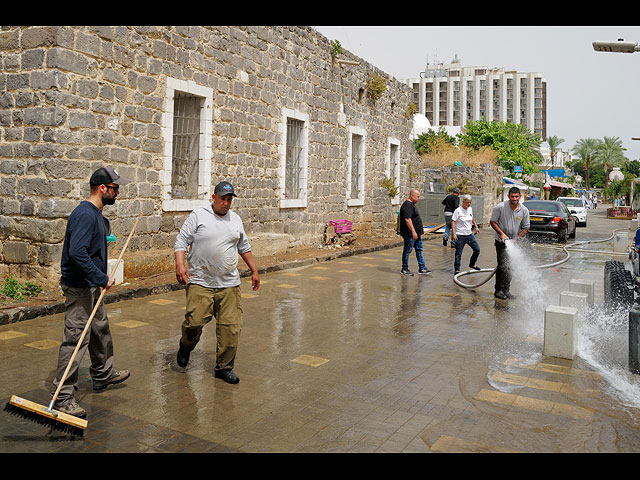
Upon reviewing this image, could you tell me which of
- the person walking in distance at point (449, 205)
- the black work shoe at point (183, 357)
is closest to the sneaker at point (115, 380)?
the black work shoe at point (183, 357)

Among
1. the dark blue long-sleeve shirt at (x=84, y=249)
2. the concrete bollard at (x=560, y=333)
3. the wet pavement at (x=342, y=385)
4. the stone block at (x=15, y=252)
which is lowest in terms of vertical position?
the wet pavement at (x=342, y=385)

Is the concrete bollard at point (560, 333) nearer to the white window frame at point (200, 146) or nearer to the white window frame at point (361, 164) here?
the white window frame at point (200, 146)

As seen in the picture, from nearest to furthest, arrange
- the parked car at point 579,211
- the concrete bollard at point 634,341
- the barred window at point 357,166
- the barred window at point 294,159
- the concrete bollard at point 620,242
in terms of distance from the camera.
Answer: the concrete bollard at point 634,341, the barred window at point 294,159, the concrete bollard at point 620,242, the barred window at point 357,166, the parked car at point 579,211

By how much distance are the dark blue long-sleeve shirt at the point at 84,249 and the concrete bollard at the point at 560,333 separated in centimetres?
456

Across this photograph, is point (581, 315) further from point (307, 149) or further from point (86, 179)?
point (307, 149)

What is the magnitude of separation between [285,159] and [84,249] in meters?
10.4

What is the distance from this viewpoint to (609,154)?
80562 millimetres

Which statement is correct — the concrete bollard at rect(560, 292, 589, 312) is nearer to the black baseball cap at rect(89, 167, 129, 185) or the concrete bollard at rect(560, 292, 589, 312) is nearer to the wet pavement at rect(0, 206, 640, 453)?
the wet pavement at rect(0, 206, 640, 453)

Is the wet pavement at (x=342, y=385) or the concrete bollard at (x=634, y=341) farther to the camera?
the concrete bollard at (x=634, y=341)

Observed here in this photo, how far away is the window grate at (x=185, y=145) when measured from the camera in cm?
1124

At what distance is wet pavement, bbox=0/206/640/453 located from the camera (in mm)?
4047

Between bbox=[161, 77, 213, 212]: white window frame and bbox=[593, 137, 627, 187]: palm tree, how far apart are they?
81087 millimetres

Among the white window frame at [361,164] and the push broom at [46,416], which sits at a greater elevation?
the white window frame at [361,164]
